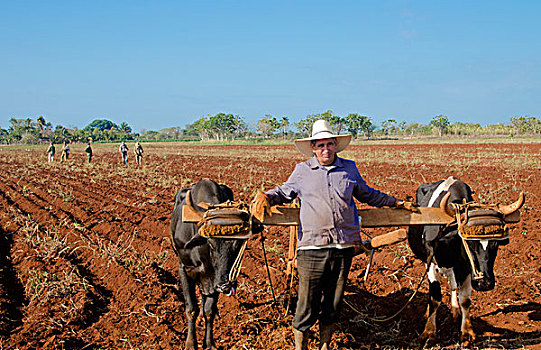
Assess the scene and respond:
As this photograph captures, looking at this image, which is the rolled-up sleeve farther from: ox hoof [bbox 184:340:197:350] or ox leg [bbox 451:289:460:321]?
ox hoof [bbox 184:340:197:350]

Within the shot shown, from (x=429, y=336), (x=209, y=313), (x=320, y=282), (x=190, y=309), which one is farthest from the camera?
(x=190, y=309)

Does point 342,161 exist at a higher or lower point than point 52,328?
higher

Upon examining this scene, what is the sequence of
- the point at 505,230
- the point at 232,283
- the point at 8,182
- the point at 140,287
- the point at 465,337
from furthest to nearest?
the point at 8,182, the point at 140,287, the point at 465,337, the point at 232,283, the point at 505,230

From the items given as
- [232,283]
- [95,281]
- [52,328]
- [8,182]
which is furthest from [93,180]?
[232,283]

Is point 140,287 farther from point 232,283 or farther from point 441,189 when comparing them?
point 441,189

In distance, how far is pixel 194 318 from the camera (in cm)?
475

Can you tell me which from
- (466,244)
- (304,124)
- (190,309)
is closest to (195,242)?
(190,309)

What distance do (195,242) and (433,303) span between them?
2753 millimetres

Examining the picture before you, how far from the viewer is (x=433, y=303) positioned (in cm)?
476

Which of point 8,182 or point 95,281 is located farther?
point 8,182

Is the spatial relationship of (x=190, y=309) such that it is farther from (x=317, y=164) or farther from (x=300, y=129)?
(x=300, y=129)

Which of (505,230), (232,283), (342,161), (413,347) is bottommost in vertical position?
(413,347)

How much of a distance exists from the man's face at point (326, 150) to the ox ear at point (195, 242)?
1444mm

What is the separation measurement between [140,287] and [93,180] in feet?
43.1
